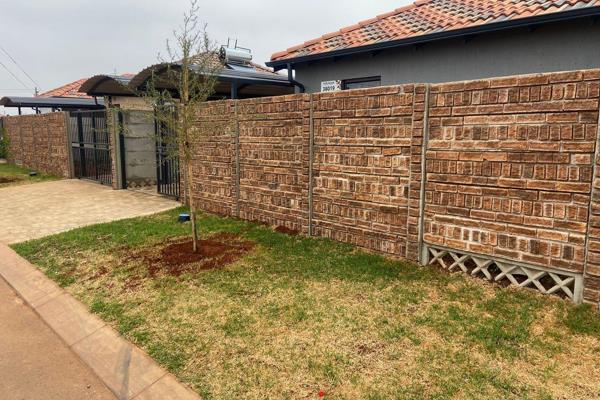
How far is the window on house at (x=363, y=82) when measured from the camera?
1053cm

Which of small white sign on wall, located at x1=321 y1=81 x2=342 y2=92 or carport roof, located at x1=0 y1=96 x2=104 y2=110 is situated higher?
carport roof, located at x1=0 y1=96 x2=104 y2=110

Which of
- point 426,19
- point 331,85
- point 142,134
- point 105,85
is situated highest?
point 426,19

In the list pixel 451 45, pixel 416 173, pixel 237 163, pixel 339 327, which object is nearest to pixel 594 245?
pixel 416 173

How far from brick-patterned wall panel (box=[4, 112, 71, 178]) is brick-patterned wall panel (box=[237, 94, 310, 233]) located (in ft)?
33.6

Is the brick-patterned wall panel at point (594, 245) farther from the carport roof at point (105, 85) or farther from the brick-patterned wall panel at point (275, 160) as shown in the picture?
the carport roof at point (105, 85)

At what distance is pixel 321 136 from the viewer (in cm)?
602

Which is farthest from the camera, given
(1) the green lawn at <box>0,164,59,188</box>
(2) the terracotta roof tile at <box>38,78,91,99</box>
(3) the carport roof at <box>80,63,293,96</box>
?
(2) the terracotta roof tile at <box>38,78,91,99</box>

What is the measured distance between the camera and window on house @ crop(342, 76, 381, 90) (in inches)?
414

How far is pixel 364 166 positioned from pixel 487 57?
199 inches

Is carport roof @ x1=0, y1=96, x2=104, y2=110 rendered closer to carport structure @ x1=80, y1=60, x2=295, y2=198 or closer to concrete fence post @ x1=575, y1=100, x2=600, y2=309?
carport structure @ x1=80, y1=60, x2=295, y2=198

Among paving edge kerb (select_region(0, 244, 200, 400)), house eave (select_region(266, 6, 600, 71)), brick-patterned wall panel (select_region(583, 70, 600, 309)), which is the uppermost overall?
house eave (select_region(266, 6, 600, 71))

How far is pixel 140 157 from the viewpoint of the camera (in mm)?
12203

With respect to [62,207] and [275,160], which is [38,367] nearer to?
[275,160]

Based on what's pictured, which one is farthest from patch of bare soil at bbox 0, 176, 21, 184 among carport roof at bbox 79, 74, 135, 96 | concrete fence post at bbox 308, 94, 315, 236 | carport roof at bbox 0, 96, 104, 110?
concrete fence post at bbox 308, 94, 315, 236
